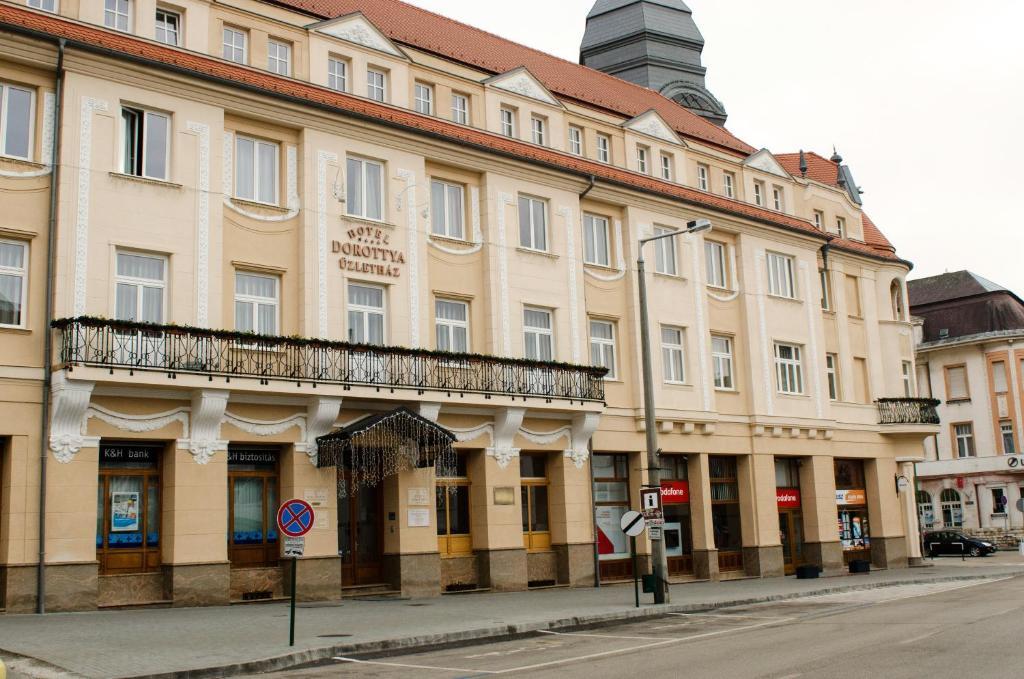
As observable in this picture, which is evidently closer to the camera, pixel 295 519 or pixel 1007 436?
pixel 295 519

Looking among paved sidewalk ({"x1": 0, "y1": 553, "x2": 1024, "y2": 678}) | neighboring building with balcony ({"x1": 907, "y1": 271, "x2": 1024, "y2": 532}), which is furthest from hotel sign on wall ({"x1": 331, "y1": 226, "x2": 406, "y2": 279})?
neighboring building with balcony ({"x1": 907, "y1": 271, "x2": 1024, "y2": 532})

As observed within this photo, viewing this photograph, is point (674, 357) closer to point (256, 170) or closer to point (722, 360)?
point (722, 360)

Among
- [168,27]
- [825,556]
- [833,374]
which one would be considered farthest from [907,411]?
[168,27]

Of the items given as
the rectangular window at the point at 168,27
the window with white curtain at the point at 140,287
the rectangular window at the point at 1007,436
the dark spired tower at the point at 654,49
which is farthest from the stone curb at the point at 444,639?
the rectangular window at the point at 1007,436

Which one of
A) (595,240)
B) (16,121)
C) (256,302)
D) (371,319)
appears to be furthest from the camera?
(595,240)

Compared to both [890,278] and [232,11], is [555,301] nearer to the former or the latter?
[232,11]

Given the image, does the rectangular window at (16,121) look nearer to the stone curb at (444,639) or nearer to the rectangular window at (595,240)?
the stone curb at (444,639)

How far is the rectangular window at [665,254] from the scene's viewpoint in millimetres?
34094

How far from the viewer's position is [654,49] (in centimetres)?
5147

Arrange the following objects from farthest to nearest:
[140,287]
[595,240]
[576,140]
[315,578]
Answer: [576,140] → [595,240] → [315,578] → [140,287]

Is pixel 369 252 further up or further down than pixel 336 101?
further down

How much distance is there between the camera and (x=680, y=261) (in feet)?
114

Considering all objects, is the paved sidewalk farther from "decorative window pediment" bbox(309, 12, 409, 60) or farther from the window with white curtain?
"decorative window pediment" bbox(309, 12, 409, 60)

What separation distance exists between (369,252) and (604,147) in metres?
10.7
